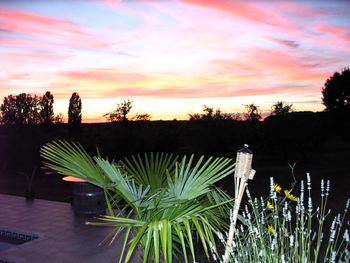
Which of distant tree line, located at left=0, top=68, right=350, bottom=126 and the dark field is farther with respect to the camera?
distant tree line, located at left=0, top=68, right=350, bottom=126

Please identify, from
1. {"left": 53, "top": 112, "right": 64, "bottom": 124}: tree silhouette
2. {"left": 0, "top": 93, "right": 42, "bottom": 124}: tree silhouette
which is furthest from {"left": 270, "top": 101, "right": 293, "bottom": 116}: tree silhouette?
{"left": 0, "top": 93, "right": 42, "bottom": 124}: tree silhouette

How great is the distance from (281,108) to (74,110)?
7.51 meters

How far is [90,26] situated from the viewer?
5.58 metres

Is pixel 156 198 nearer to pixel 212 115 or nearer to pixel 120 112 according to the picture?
pixel 120 112

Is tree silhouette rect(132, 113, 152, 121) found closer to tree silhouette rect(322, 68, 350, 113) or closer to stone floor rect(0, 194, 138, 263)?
stone floor rect(0, 194, 138, 263)

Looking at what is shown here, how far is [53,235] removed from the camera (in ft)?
17.0

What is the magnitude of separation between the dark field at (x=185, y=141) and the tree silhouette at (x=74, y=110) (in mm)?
327

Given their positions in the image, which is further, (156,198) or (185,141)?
(185,141)

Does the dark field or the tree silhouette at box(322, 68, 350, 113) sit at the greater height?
the tree silhouette at box(322, 68, 350, 113)

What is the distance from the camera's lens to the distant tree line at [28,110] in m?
14.0

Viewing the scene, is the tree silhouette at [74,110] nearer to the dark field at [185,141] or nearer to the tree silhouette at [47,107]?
the dark field at [185,141]

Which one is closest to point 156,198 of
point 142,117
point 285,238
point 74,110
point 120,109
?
point 285,238

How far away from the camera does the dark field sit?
37.5ft

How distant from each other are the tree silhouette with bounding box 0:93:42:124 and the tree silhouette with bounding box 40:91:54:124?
188 millimetres
